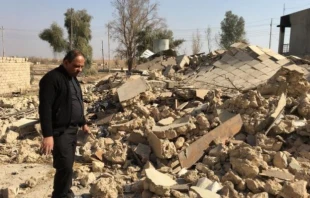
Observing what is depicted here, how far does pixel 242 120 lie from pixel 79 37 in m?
29.9

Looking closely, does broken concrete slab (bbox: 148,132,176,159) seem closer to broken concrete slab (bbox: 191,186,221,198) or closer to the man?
broken concrete slab (bbox: 191,186,221,198)

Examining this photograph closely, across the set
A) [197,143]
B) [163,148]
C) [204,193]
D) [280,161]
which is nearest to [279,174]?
[280,161]

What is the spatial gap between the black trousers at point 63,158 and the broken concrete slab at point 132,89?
3.58m

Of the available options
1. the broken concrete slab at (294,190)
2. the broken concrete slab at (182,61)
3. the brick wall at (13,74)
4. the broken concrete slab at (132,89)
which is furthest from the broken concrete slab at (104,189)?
the brick wall at (13,74)

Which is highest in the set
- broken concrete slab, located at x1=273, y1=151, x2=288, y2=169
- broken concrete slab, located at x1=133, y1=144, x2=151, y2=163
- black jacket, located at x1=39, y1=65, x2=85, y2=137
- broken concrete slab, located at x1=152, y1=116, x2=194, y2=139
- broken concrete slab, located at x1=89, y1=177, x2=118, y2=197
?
black jacket, located at x1=39, y1=65, x2=85, y2=137

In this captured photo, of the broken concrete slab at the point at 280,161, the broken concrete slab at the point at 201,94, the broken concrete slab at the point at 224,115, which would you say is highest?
the broken concrete slab at the point at 201,94

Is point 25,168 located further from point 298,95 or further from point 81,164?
point 298,95

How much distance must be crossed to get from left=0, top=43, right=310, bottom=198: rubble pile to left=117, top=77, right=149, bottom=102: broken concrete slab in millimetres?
24

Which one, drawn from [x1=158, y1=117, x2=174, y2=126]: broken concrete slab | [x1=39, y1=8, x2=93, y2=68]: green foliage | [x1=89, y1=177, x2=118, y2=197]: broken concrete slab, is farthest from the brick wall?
[x1=39, y1=8, x2=93, y2=68]: green foliage

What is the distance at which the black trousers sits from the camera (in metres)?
2.98

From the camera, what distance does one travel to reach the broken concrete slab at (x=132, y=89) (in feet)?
22.1

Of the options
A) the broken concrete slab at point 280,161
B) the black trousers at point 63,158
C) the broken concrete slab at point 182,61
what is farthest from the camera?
the broken concrete slab at point 182,61

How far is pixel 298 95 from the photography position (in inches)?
234

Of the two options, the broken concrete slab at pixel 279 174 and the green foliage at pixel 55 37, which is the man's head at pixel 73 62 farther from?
the green foliage at pixel 55 37
